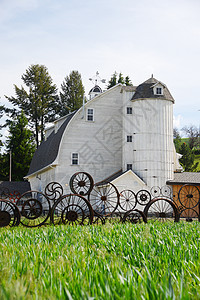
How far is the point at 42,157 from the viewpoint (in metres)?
35.3

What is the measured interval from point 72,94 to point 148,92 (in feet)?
87.9

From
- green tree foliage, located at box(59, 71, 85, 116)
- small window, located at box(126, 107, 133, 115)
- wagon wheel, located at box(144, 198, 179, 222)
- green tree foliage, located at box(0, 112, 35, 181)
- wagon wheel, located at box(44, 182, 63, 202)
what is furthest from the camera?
green tree foliage, located at box(59, 71, 85, 116)

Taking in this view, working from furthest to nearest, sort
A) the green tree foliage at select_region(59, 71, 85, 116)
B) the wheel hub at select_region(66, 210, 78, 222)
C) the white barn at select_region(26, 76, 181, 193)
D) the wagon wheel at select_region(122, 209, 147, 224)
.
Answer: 1. the green tree foliage at select_region(59, 71, 85, 116)
2. the white barn at select_region(26, 76, 181, 193)
3. the wagon wheel at select_region(122, 209, 147, 224)
4. the wheel hub at select_region(66, 210, 78, 222)

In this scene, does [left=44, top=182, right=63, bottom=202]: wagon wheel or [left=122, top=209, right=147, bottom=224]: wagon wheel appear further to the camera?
[left=44, top=182, right=63, bottom=202]: wagon wheel

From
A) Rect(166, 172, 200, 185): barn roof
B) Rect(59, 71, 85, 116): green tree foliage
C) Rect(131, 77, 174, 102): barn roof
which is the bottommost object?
Rect(166, 172, 200, 185): barn roof

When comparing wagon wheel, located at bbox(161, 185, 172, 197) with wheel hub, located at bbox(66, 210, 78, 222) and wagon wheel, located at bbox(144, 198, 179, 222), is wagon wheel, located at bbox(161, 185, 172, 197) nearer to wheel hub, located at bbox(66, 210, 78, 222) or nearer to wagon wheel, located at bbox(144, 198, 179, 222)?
wagon wheel, located at bbox(144, 198, 179, 222)

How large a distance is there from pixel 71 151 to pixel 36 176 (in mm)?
7767

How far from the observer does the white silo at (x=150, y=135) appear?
2930cm

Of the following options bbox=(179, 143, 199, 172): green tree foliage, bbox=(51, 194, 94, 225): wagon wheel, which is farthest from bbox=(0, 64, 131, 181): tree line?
bbox=(51, 194, 94, 225): wagon wheel

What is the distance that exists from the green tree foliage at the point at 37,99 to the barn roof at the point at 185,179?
2567cm

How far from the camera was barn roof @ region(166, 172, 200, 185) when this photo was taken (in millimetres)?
29367

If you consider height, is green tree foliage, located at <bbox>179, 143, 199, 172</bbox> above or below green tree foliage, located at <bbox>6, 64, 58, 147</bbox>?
below

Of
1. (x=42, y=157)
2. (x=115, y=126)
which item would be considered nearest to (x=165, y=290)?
(x=115, y=126)

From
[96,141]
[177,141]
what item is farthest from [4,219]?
[177,141]
